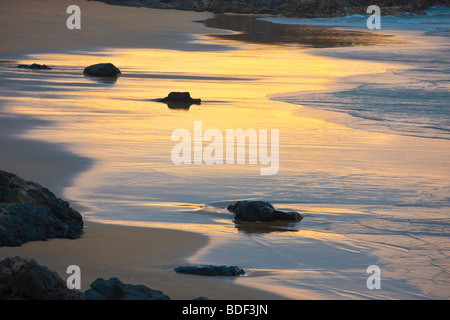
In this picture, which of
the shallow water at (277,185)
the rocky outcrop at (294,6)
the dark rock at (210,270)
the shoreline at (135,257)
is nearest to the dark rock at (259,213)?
the shallow water at (277,185)

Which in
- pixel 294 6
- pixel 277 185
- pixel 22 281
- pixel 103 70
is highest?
pixel 294 6

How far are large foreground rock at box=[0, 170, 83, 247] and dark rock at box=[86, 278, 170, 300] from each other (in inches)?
47.8

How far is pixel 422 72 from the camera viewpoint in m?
16.8

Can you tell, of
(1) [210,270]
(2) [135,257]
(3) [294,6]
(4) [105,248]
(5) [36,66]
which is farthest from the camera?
(3) [294,6]

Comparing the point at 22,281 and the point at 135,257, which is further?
the point at 135,257

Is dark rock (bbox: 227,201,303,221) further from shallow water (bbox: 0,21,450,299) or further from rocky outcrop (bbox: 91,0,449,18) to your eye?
rocky outcrop (bbox: 91,0,449,18)

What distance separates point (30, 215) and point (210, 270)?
1.16 metres

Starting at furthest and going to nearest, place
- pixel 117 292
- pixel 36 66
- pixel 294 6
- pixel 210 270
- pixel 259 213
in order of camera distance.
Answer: pixel 294 6, pixel 36 66, pixel 259 213, pixel 210 270, pixel 117 292

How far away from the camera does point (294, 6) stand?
61875mm

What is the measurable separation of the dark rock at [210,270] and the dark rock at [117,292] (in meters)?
0.78

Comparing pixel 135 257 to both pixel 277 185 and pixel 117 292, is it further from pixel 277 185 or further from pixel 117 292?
pixel 277 185

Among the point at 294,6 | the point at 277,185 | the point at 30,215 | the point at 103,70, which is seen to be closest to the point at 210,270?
the point at 30,215

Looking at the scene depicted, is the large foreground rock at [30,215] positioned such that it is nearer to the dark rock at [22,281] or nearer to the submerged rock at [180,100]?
the dark rock at [22,281]
